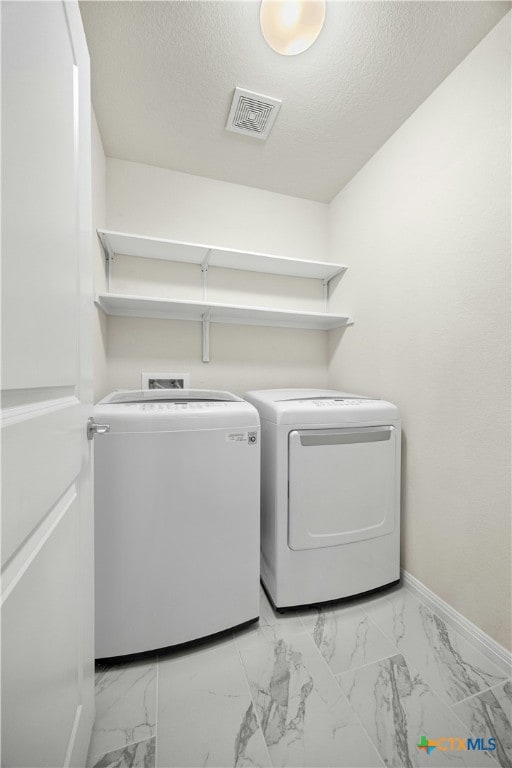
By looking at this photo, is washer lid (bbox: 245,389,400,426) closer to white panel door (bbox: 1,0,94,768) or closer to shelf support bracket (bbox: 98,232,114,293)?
white panel door (bbox: 1,0,94,768)

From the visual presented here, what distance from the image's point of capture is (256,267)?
210 cm

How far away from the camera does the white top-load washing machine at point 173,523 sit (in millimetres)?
1083

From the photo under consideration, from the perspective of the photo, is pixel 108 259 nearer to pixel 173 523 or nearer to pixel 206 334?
pixel 206 334

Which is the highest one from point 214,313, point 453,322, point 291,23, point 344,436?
point 291,23

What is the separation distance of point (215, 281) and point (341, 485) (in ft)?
5.05

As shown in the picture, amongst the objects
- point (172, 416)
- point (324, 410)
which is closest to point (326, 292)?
point (324, 410)

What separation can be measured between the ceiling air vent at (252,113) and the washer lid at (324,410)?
1.46m

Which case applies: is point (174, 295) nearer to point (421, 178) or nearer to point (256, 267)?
point (256, 267)

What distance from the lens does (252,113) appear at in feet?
5.03

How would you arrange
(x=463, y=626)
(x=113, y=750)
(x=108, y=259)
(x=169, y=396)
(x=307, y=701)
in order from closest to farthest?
(x=113, y=750) → (x=307, y=701) → (x=463, y=626) → (x=169, y=396) → (x=108, y=259)

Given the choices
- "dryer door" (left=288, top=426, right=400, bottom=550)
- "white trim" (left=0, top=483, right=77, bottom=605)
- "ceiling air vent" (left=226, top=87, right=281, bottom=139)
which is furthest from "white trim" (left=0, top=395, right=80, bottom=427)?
"ceiling air vent" (left=226, top=87, right=281, bottom=139)

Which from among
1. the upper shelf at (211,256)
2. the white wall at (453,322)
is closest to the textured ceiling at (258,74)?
the white wall at (453,322)

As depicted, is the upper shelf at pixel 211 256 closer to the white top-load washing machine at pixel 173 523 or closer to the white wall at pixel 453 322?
the white wall at pixel 453 322

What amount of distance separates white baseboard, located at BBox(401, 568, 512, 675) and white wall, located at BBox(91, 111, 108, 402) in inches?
74.8
